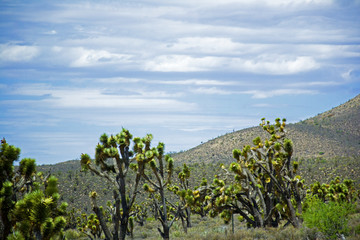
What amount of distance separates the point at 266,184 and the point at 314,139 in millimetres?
65188

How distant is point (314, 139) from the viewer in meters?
78.9

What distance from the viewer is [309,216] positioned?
14.3m

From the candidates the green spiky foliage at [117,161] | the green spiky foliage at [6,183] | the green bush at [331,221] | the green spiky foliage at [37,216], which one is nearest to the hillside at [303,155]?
the green bush at [331,221]

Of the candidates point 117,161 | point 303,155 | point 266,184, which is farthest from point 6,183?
point 303,155

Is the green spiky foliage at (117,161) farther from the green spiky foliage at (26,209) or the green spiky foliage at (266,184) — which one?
the green spiky foliage at (266,184)

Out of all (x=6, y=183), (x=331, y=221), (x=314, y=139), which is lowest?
(x=331, y=221)

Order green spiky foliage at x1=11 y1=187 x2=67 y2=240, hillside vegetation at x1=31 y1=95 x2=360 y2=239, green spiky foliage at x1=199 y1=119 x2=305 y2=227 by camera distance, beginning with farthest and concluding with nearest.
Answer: hillside vegetation at x1=31 y1=95 x2=360 y2=239 < green spiky foliage at x1=199 y1=119 x2=305 y2=227 < green spiky foliage at x1=11 y1=187 x2=67 y2=240

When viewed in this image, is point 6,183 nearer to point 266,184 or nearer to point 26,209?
point 26,209

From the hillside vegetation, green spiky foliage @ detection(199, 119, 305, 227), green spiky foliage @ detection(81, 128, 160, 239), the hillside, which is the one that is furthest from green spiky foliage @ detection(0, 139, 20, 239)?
the hillside

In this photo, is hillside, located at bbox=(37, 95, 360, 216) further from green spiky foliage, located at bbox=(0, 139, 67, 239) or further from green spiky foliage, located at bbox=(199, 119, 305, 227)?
green spiky foliage, located at bbox=(0, 139, 67, 239)

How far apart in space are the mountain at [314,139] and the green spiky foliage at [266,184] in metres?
54.4

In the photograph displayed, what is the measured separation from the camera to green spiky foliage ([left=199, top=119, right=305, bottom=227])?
17156 millimetres

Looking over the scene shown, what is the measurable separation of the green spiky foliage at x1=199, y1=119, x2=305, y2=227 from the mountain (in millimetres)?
54425

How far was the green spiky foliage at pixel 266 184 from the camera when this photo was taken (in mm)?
17156
